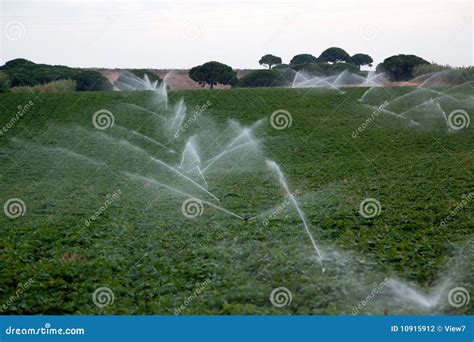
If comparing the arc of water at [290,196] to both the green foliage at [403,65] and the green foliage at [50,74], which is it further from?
the green foliage at [403,65]

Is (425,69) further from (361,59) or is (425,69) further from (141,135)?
(141,135)

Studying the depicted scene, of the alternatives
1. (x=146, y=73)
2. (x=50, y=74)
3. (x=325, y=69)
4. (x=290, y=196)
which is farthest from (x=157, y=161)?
(x=325, y=69)

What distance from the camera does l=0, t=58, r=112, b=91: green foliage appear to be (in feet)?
170

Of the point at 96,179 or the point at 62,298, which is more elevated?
the point at 96,179

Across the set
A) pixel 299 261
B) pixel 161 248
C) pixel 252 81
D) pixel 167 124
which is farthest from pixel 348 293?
pixel 252 81

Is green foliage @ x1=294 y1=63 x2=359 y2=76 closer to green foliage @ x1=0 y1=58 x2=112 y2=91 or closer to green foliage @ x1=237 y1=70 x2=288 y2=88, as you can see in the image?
green foliage @ x1=237 y1=70 x2=288 y2=88

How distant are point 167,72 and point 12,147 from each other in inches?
1530

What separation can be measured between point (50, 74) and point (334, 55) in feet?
147

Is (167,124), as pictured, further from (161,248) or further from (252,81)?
(161,248)

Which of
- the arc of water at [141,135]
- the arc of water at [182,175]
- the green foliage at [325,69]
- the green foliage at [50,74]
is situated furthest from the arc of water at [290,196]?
the green foliage at [325,69]

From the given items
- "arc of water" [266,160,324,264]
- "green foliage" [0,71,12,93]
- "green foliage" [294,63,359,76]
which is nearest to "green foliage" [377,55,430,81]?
"green foliage" [294,63,359,76]

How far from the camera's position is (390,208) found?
15.2 m

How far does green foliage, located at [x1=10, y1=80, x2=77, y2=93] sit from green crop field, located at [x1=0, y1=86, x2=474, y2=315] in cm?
1557

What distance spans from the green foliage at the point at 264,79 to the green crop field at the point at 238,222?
24.1m
